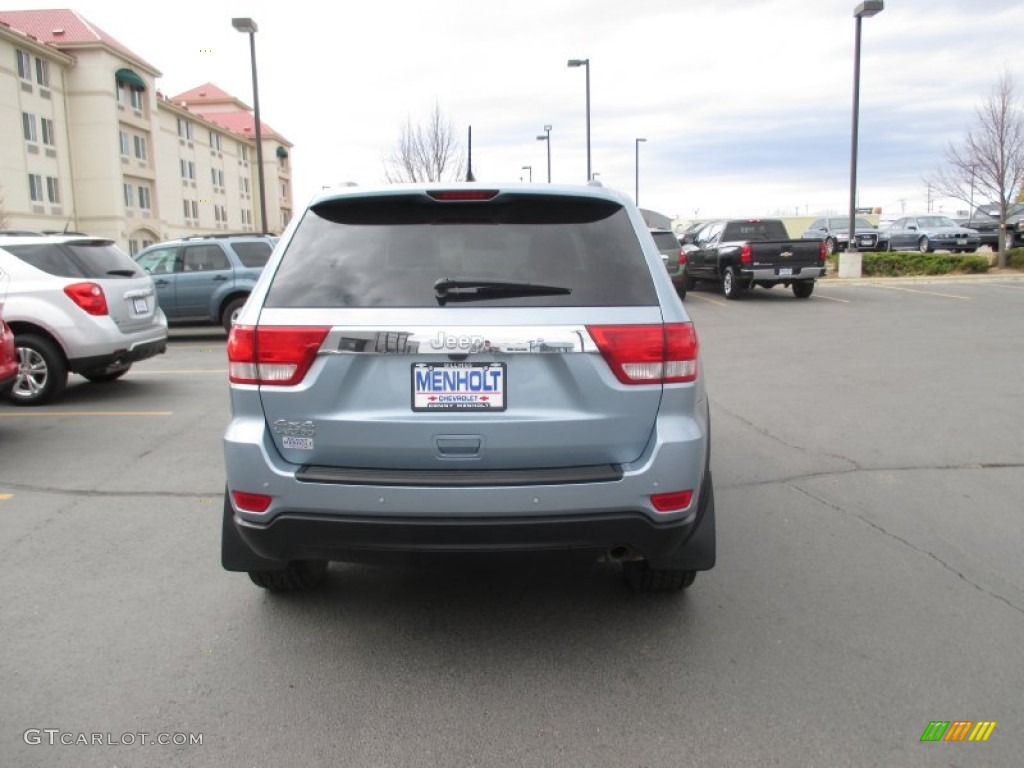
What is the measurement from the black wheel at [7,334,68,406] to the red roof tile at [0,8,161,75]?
4818cm

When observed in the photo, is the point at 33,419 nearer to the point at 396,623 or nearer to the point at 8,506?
the point at 8,506

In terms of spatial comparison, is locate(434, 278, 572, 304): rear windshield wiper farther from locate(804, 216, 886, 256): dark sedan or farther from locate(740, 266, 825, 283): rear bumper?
locate(804, 216, 886, 256): dark sedan

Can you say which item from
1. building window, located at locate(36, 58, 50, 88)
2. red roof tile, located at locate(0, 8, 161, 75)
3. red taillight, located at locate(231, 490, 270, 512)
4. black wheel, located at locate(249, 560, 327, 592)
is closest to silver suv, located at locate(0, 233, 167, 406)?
black wheel, located at locate(249, 560, 327, 592)

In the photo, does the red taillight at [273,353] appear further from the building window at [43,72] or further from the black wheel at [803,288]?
the building window at [43,72]

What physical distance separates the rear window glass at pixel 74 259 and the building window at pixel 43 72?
149 feet

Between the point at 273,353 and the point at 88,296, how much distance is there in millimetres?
6449

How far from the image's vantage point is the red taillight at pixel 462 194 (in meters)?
3.12

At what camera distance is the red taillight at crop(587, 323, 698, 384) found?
285 cm

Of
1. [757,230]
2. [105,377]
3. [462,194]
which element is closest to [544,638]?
[462,194]

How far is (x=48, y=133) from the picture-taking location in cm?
4650

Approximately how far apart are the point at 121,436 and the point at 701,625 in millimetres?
5522

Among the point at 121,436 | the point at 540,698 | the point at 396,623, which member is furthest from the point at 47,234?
the point at 540,698

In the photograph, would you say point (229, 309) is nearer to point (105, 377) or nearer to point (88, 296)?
point (105, 377)

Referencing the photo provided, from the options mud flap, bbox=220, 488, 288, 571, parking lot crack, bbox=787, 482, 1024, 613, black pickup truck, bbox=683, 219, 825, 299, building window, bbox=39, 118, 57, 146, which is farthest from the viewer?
building window, bbox=39, 118, 57, 146
